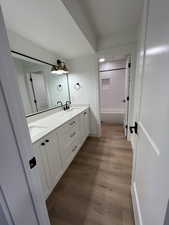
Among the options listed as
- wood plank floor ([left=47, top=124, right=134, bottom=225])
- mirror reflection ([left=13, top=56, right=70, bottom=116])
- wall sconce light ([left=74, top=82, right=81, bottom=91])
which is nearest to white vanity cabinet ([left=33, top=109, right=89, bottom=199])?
wood plank floor ([left=47, top=124, right=134, bottom=225])

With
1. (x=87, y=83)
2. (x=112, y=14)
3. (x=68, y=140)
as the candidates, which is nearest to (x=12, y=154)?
(x=68, y=140)

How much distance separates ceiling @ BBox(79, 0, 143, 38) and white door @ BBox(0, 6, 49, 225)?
1.58 meters

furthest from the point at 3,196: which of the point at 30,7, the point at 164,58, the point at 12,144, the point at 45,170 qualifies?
the point at 30,7

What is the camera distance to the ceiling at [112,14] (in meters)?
1.43

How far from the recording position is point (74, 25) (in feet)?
4.38

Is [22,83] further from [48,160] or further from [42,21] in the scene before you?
[48,160]

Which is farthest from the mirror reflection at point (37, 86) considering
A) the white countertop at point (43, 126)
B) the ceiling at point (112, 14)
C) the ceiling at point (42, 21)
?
the ceiling at point (112, 14)

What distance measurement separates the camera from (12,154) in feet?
1.68

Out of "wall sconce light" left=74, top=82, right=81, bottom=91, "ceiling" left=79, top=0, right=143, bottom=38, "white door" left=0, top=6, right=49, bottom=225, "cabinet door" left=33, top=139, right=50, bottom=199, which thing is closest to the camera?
"white door" left=0, top=6, right=49, bottom=225

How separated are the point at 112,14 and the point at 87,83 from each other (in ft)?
4.65

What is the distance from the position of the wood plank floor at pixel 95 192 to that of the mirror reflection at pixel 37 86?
1298mm

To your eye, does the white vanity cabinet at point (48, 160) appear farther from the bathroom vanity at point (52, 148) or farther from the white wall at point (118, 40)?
the white wall at point (118, 40)

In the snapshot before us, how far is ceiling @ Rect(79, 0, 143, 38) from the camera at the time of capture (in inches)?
56.3

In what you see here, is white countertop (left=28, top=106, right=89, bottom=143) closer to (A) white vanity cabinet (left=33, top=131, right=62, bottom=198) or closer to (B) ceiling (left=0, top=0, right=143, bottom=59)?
(A) white vanity cabinet (left=33, top=131, right=62, bottom=198)
